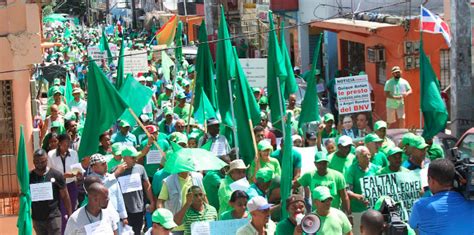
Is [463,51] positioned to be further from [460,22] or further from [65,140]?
[65,140]

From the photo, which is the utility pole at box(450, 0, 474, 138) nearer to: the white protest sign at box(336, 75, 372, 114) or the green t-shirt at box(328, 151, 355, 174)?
the white protest sign at box(336, 75, 372, 114)

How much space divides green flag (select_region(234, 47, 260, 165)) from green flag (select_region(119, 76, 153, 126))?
4.72 ft

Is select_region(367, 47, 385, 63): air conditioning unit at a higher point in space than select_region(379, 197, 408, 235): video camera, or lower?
higher

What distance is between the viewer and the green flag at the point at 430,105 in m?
13.3

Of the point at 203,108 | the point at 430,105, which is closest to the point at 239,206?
the point at 430,105

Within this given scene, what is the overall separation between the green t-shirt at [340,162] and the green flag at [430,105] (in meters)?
2.12

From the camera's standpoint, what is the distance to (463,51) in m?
17.5

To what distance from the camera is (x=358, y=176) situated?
10703 mm

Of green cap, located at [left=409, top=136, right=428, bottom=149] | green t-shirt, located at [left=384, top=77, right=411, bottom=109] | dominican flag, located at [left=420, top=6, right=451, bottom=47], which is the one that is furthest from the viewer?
green t-shirt, located at [left=384, top=77, right=411, bottom=109]

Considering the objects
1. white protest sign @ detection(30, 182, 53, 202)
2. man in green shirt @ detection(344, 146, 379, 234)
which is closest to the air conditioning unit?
man in green shirt @ detection(344, 146, 379, 234)

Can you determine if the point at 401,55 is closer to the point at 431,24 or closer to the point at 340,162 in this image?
the point at 431,24

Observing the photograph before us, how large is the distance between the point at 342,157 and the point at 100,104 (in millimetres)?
3155

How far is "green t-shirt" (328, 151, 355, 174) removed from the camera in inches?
437

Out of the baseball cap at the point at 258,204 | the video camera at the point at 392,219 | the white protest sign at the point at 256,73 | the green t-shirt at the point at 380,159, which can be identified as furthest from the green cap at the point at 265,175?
the white protest sign at the point at 256,73
